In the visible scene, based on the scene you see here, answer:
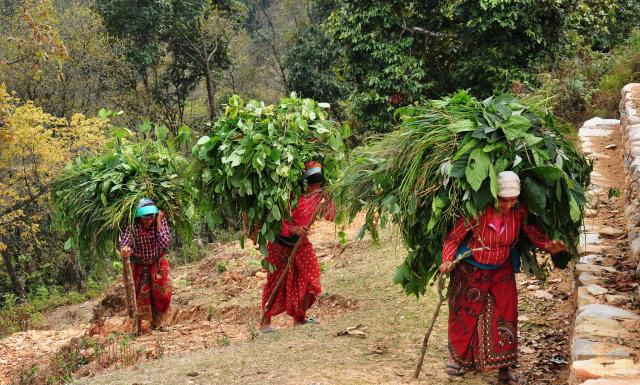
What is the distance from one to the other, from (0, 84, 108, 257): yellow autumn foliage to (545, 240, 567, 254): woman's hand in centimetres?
1159

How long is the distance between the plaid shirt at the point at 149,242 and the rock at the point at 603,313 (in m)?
4.43

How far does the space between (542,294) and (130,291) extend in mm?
4004

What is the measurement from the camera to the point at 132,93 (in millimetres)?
20891

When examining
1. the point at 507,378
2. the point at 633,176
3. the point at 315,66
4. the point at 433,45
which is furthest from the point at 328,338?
the point at 315,66

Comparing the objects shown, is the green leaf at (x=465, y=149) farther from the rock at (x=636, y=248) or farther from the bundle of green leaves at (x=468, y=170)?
the rock at (x=636, y=248)

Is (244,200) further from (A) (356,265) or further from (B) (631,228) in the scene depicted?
(A) (356,265)

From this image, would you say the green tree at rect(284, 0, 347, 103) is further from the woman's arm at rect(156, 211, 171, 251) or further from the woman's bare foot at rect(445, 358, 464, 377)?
the woman's bare foot at rect(445, 358, 464, 377)

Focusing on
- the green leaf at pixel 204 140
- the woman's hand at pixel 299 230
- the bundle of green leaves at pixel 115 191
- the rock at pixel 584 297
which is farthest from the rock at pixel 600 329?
the bundle of green leaves at pixel 115 191

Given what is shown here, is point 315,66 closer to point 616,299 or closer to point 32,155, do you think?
point 32,155

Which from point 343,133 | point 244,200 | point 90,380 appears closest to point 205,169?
point 244,200

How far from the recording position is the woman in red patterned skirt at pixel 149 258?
7074mm

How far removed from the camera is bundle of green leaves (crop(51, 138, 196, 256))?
7137 millimetres

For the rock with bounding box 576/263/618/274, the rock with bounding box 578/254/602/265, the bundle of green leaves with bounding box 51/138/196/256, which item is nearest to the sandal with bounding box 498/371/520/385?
the rock with bounding box 576/263/618/274

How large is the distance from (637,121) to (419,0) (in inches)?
313
